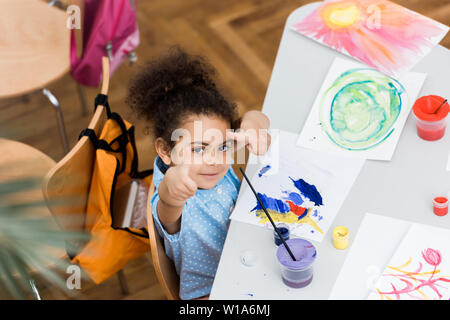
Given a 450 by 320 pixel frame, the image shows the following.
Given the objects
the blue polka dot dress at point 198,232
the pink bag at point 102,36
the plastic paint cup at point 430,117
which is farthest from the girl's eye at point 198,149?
the pink bag at point 102,36

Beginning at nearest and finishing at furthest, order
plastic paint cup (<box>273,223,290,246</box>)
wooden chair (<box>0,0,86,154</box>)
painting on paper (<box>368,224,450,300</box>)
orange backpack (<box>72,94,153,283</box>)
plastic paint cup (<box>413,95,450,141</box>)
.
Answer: painting on paper (<box>368,224,450,300</box>) < plastic paint cup (<box>273,223,290,246</box>) < plastic paint cup (<box>413,95,450,141</box>) < orange backpack (<box>72,94,153,283</box>) < wooden chair (<box>0,0,86,154</box>)

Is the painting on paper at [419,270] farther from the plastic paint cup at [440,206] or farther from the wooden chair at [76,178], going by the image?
the wooden chair at [76,178]

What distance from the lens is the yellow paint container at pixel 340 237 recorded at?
1.09 m

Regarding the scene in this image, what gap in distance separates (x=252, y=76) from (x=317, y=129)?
1169 mm

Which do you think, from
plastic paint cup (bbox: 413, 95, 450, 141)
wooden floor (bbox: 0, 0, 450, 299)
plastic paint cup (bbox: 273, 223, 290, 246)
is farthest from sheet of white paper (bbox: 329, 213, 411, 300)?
wooden floor (bbox: 0, 0, 450, 299)

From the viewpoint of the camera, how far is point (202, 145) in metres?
1.20

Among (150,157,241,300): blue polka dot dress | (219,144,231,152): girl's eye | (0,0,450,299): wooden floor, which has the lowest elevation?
(0,0,450,299): wooden floor

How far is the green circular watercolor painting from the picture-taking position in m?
1.30

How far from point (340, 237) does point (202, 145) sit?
333mm

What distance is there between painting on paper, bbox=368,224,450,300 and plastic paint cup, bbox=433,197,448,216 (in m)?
0.04

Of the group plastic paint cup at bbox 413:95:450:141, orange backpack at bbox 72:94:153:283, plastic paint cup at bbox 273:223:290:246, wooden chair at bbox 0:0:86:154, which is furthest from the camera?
wooden chair at bbox 0:0:86:154

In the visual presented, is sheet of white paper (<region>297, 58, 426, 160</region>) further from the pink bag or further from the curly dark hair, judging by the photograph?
the pink bag

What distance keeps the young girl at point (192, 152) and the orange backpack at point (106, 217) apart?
123 millimetres

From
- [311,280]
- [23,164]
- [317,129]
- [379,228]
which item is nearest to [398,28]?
[317,129]
